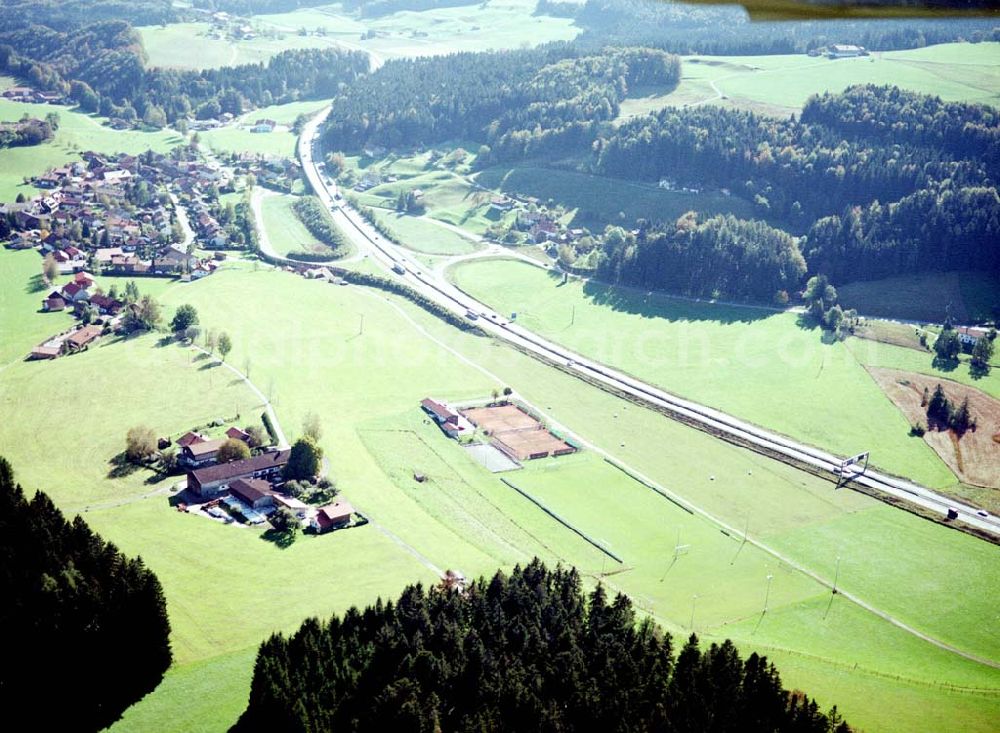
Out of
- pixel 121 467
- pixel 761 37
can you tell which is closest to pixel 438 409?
pixel 121 467

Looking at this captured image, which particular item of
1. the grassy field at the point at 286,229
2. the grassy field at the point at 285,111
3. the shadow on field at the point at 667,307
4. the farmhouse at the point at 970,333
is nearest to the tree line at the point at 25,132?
the grassy field at the point at 285,111

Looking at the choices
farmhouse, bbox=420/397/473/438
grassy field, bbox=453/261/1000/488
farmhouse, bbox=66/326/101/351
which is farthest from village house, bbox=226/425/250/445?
grassy field, bbox=453/261/1000/488

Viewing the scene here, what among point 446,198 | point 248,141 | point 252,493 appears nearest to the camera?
point 252,493

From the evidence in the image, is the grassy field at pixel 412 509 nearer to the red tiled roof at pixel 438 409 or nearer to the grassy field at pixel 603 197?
the red tiled roof at pixel 438 409

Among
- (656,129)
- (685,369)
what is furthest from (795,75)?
(685,369)

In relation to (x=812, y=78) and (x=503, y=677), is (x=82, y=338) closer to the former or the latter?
(x=503, y=677)

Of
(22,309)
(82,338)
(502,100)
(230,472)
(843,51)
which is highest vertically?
(843,51)
